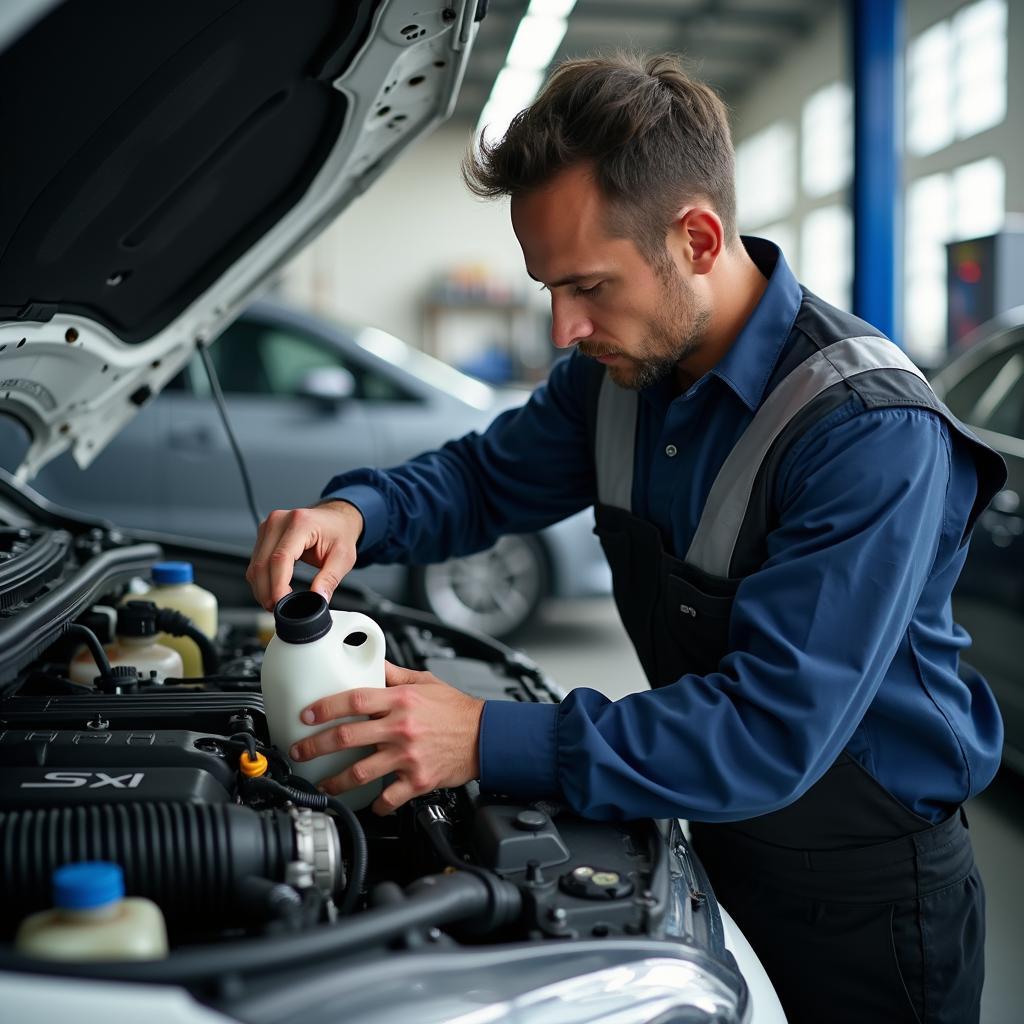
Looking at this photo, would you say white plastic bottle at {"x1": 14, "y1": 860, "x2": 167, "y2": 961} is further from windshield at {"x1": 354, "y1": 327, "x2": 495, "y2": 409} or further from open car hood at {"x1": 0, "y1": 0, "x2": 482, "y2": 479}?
windshield at {"x1": 354, "y1": 327, "x2": 495, "y2": 409}

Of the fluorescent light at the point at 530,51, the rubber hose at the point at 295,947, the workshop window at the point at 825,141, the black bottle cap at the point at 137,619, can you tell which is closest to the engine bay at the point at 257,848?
the rubber hose at the point at 295,947

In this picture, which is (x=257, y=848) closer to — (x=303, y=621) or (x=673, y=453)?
(x=303, y=621)

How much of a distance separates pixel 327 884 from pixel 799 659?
1.60 ft

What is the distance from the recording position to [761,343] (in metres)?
1.31

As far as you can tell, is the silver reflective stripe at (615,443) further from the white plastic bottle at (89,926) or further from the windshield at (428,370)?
the windshield at (428,370)

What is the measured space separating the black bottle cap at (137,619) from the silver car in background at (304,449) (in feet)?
7.34

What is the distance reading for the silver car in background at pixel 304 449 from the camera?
Result: 3980mm

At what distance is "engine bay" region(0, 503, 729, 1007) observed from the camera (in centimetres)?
85

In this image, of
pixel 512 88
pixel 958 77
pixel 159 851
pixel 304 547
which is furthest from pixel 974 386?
pixel 512 88

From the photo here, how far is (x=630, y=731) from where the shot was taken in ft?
3.38

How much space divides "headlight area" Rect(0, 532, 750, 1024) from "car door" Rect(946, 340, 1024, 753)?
184cm

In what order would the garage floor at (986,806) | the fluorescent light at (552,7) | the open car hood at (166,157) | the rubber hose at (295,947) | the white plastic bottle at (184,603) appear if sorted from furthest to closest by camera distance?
the fluorescent light at (552,7), the garage floor at (986,806), the white plastic bottle at (184,603), the open car hood at (166,157), the rubber hose at (295,947)

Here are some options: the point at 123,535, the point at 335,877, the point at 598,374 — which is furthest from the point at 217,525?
the point at 335,877

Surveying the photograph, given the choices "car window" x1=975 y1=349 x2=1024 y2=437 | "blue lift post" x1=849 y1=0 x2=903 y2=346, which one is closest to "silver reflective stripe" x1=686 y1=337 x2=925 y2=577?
"car window" x1=975 y1=349 x2=1024 y2=437
